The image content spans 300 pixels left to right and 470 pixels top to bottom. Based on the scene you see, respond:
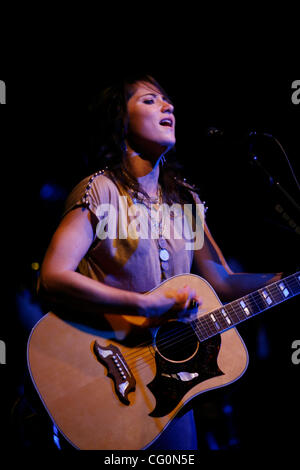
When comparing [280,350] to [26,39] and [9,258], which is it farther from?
[26,39]

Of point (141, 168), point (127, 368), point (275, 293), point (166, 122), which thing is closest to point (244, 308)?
point (275, 293)

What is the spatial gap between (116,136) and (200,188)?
1.10m

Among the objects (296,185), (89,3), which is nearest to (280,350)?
(296,185)

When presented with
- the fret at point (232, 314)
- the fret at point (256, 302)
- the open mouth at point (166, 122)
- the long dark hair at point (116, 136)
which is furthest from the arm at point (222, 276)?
Result: the open mouth at point (166, 122)

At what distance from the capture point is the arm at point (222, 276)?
2.02 m

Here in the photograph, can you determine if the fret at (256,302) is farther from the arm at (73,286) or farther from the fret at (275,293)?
the arm at (73,286)

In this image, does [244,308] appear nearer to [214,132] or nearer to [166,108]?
[214,132]

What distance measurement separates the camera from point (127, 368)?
1450 mm

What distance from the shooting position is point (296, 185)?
1756mm

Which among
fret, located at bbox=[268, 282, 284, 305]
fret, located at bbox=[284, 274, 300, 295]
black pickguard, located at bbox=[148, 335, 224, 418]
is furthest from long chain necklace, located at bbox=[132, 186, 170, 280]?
fret, located at bbox=[284, 274, 300, 295]

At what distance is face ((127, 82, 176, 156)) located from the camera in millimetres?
1886

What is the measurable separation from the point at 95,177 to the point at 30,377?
43.2 inches

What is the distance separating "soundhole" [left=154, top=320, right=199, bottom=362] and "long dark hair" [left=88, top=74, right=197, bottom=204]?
2.84 feet

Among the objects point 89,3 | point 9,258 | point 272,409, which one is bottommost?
point 272,409
